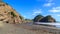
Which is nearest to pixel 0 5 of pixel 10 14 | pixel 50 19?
pixel 10 14

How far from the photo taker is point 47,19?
18738 cm

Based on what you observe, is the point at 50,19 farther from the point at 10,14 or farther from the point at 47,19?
the point at 10,14

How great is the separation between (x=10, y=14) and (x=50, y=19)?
12596 centimetres

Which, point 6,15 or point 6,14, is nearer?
point 6,15

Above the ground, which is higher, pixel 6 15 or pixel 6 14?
pixel 6 14

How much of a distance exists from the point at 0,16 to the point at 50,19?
137277 millimetres

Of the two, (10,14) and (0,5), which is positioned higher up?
(0,5)

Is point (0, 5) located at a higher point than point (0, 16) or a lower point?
higher

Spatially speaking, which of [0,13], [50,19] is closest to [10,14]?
[0,13]

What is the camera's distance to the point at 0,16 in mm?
51375

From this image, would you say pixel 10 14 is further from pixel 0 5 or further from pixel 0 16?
pixel 0 16

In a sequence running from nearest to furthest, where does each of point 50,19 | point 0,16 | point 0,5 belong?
point 0,16, point 0,5, point 50,19

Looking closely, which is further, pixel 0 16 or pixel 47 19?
pixel 47 19

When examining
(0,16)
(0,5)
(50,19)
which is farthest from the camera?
(50,19)
